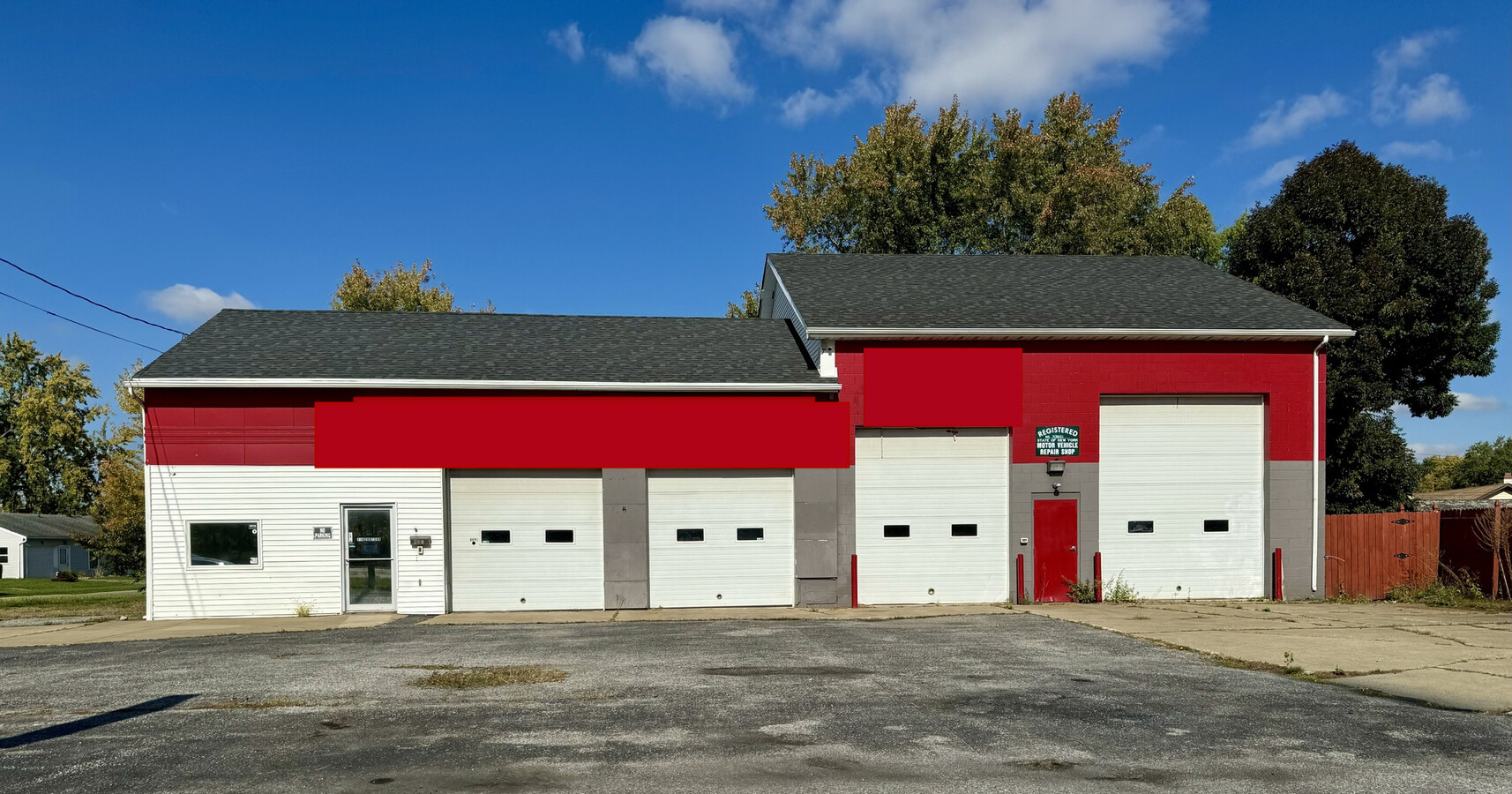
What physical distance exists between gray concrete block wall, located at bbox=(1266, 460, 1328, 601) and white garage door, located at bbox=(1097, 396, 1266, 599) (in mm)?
260

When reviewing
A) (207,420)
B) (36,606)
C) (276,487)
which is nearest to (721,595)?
(276,487)

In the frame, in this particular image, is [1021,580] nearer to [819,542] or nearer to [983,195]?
[819,542]

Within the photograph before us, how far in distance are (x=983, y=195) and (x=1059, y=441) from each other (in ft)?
65.4

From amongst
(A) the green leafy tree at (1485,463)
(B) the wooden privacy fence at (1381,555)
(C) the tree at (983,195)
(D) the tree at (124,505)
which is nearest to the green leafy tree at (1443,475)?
(A) the green leafy tree at (1485,463)

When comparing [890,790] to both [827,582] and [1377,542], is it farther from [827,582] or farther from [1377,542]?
[1377,542]

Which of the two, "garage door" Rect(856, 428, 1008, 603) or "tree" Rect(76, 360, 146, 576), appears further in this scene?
"tree" Rect(76, 360, 146, 576)

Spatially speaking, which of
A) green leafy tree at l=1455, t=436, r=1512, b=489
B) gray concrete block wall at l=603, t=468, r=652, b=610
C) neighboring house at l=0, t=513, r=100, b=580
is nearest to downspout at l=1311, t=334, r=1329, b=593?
gray concrete block wall at l=603, t=468, r=652, b=610

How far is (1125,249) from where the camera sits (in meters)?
38.9

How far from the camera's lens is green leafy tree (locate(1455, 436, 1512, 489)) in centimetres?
10388

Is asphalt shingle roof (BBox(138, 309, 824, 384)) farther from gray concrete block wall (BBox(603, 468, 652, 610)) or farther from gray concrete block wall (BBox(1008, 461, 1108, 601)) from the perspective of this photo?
gray concrete block wall (BBox(1008, 461, 1108, 601))

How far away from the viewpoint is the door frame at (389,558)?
19234 mm

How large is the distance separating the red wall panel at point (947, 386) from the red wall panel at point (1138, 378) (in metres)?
0.17

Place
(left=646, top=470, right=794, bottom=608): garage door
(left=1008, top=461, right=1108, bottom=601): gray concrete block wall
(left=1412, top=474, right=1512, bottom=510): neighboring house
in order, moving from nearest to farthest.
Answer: (left=646, top=470, right=794, bottom=608): garage door
(left=1008, top=461, right=1108, bottom=601): gray concrete block wall
(left=1412, top=474, right=1512, bottom=510): neighboring house

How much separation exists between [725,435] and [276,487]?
28.0 feet
